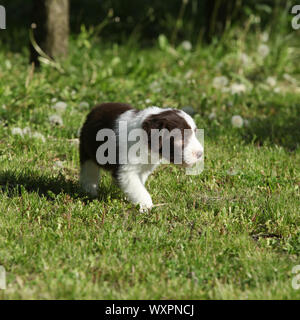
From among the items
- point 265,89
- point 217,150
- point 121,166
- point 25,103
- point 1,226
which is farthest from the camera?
point 265,89

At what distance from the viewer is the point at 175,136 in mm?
4004

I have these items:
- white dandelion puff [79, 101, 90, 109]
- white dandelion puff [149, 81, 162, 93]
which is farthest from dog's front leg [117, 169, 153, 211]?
white dandelion puff [149, 81, 162, 93]

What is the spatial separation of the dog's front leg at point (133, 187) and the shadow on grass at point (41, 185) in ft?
1.35

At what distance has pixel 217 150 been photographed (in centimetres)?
587

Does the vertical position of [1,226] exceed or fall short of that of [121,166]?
it falls short

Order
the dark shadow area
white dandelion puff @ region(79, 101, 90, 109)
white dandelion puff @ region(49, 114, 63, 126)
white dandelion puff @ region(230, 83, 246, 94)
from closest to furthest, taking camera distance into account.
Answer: white dandelion puff @ region(49, 114, 63, 126) → white dandelion puff @ region(79, 101, 90, 109) → white dandelion puff @ region(230, 83, 246, 94) → the dark shadow area

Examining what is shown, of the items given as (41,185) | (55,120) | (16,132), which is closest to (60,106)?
(55,120)

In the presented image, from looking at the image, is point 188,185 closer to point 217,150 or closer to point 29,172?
point 217,150

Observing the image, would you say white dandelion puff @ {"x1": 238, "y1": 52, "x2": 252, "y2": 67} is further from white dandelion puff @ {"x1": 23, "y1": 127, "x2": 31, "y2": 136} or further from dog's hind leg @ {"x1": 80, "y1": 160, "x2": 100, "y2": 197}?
dog's hind leg @ {"x1": 80, "y1": 160, "x2": 100, "y2": 197}

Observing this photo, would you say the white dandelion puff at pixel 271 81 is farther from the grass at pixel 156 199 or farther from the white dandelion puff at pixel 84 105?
the white dandelion puff at pixel 84 105

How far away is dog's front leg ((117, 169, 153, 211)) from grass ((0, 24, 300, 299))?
3.8 inches

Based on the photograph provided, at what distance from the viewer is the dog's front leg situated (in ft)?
13.9
